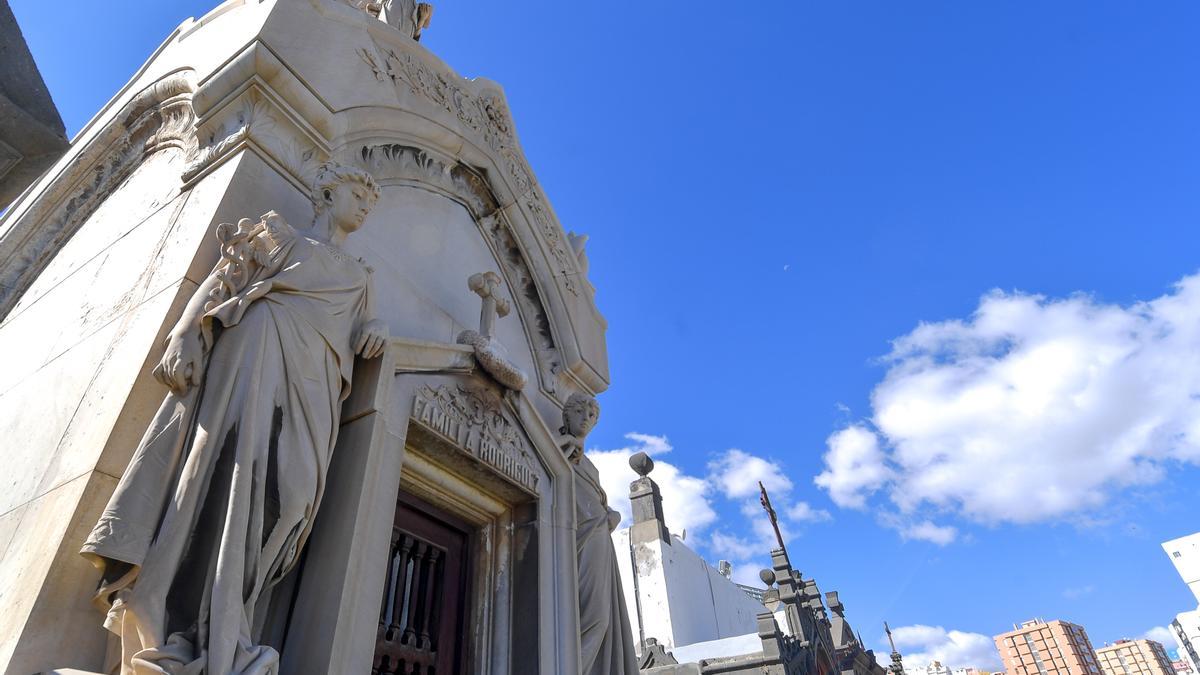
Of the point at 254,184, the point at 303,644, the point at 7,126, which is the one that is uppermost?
→ the point at 254,184

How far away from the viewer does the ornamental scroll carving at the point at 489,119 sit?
6.11 m

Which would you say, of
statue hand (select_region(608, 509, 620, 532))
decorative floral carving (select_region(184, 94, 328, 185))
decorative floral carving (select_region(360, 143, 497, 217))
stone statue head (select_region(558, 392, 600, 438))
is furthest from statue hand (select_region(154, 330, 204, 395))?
statue hand (select_region(608, 509, 620, 532))

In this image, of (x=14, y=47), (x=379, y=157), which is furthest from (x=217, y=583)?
(x=379, y=157)

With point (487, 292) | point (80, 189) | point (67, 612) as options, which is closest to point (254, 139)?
point (487, 292)

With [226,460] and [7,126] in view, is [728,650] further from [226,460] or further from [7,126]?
[7,126]

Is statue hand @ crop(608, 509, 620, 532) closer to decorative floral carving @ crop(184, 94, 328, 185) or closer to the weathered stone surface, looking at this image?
decorative floral carving @ crop(184, 94, 328, 185)

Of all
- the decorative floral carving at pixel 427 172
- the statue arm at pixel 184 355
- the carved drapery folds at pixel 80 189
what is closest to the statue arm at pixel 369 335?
the statue arm at pixel 184 355

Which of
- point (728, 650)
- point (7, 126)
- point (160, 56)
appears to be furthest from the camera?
point (728, 650)

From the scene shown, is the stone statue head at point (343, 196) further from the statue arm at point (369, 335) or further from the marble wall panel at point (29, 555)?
the marble wall panel at point (29, 555)

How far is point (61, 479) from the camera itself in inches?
115

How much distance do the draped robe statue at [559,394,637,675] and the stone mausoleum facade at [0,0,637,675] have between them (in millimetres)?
25

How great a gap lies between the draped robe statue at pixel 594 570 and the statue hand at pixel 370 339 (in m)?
2.31

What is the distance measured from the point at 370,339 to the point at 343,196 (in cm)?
93

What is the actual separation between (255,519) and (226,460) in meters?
0.27
